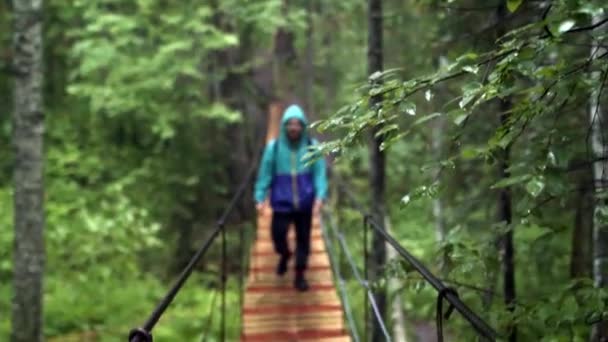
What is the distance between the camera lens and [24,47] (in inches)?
238

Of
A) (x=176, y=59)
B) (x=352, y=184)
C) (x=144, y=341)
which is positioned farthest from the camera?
(x=352, y=184)

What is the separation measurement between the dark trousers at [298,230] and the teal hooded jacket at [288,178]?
0.08m

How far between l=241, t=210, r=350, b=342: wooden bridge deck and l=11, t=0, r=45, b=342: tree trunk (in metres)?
1.92

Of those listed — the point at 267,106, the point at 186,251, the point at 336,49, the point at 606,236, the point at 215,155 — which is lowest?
the point at 186,251

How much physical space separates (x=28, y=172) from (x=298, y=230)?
2.36 meters

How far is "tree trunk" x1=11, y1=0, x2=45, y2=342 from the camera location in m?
6.05

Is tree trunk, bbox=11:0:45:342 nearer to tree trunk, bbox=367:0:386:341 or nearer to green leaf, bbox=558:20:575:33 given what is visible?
tree trunk, bbox=367:0:386:341

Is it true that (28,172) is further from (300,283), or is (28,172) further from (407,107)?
(407,107)

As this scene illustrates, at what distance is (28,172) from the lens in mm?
6168

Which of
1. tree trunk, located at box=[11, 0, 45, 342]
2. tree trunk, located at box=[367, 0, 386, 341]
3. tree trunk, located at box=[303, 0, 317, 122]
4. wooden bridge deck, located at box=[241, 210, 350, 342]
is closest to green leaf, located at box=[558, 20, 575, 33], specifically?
wooden bridge deck, located at box=[241, 210, 350, 342]

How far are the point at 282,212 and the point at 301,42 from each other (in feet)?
36.9

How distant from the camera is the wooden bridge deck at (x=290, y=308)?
18.0 ft

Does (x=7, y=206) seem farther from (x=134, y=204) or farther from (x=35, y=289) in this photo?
(x=35, y=289)

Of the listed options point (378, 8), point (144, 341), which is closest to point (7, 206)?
point (378, 8)
